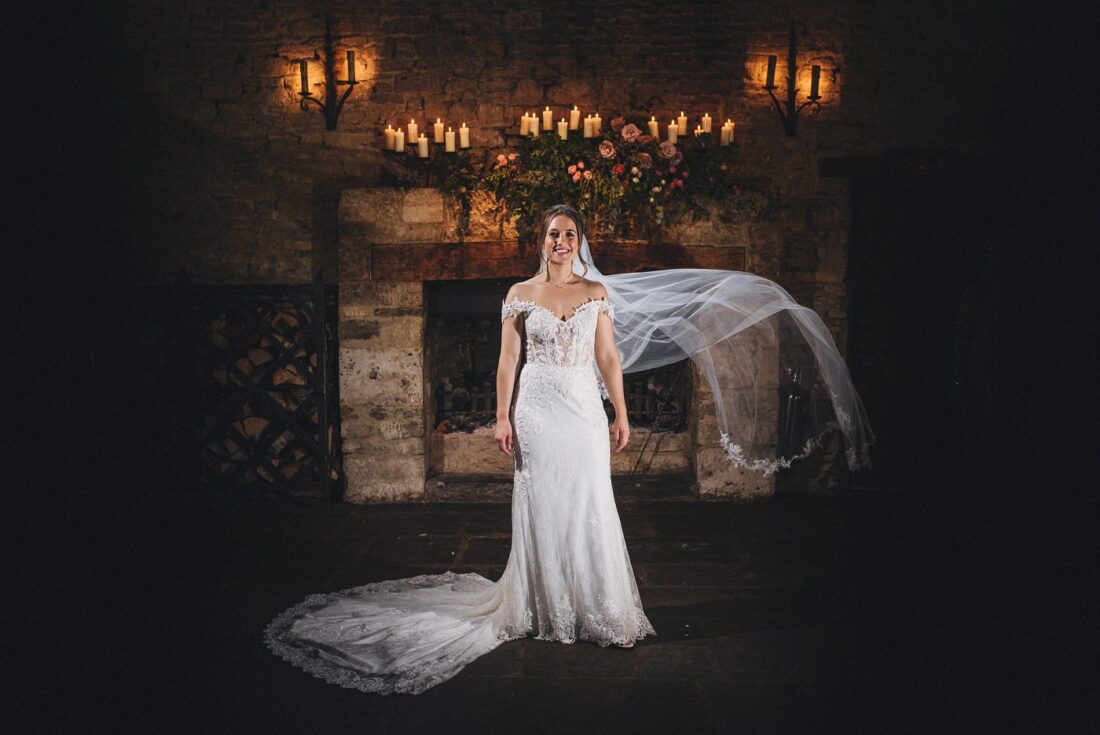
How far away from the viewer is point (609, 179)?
5609mm

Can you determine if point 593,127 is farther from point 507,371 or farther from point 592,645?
point 592,645

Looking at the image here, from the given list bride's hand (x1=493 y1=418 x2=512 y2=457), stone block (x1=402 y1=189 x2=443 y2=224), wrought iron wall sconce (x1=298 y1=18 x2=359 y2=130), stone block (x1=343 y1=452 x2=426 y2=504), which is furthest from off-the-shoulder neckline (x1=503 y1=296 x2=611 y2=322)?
wrought iron wall sconce (x1=298 y1=18 x2=359 y2=130)

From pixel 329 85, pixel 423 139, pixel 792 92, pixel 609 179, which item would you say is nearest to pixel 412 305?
pixel 423 139

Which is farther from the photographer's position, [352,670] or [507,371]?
[507,371]

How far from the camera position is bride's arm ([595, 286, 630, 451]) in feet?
11.6

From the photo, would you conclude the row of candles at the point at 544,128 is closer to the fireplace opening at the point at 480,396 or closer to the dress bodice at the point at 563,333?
the fireplace opening at the point at 480,396

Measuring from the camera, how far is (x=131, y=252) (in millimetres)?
6328

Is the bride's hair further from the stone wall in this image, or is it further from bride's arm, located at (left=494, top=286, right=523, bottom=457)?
the stone wall

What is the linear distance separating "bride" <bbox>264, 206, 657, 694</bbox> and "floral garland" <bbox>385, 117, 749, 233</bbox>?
7.36 ft

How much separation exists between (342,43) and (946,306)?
5408 mm

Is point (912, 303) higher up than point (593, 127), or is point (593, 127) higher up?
point (593, 127)

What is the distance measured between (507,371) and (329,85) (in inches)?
147

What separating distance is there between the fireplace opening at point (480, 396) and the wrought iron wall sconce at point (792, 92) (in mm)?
2156

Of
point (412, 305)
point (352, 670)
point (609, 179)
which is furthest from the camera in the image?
point (412, 305)
